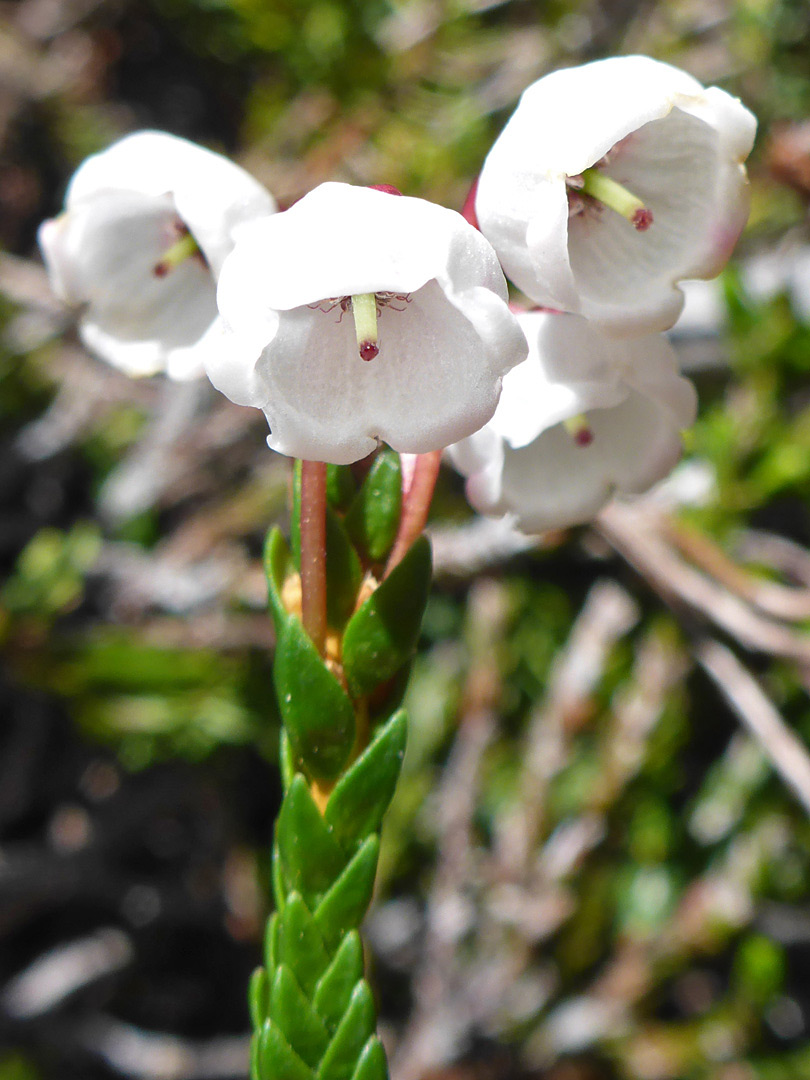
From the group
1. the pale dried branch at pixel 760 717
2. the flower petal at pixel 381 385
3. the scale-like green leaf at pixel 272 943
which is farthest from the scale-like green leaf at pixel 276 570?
the pale dried branch at pixel 760 717

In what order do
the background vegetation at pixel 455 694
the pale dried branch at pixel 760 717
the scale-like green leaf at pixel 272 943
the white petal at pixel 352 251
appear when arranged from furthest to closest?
the background vegetation at pixel 455 694 → the pale dried branch at pixel 760 717 → the scale-like green leaf at pixel 272 943 → the white petal at pixel 352 251

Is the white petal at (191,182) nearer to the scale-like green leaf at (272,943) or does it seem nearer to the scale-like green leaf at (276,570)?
the scale-like green leaf at (276,570)

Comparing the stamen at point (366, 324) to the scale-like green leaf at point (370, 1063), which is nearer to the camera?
the stamen at point (366, 324)

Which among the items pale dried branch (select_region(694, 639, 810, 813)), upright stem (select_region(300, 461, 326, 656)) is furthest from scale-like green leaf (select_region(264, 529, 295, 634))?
pale dried branch (select_region(694, 639, 810, 813))

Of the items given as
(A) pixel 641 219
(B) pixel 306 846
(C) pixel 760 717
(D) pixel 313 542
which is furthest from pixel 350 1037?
(C) pixel 760 717

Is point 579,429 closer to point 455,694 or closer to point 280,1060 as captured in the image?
point 280,1060
